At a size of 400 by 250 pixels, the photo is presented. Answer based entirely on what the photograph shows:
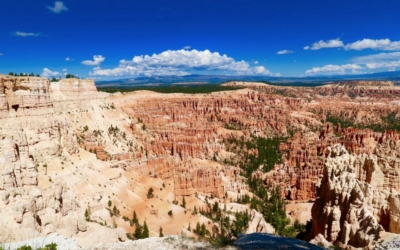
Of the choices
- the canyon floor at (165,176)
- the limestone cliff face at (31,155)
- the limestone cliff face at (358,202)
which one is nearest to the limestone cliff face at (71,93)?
the canyon floor at (165,176)

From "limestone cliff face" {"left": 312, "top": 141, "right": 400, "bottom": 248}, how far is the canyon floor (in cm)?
9

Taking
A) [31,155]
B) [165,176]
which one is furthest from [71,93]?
[31,155]

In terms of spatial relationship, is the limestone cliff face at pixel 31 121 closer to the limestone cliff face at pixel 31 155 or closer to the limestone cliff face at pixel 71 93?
the limestone cliff face at pixel 31 155

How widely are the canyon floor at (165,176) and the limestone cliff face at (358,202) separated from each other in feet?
0.28

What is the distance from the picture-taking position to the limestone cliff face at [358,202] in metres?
19.3

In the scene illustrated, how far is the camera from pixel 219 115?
104625 mm

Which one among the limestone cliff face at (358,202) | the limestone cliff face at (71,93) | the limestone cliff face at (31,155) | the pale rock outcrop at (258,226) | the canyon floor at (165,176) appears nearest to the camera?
the limestone cliff face at (358,202)

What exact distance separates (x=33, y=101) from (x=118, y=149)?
894 inches

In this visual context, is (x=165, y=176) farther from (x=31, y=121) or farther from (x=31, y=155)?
(x=31, y=155)

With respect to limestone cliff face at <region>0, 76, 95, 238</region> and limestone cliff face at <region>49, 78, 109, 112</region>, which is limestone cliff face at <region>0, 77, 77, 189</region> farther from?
limestone cliff face at <region>49, 78, 109, 112</region>

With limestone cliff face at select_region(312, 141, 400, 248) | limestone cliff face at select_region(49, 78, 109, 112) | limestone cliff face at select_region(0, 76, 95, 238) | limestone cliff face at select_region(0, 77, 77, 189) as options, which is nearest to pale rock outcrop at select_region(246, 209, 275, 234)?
limestone cliff face at select_region(312, 141, 400, 248)

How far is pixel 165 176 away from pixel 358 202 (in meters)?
29.4

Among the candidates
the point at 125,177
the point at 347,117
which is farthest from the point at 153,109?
the point at 347,117

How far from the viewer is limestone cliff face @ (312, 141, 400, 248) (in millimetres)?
19328
